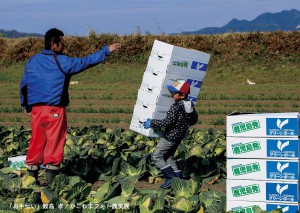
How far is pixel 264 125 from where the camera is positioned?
5.62 metres

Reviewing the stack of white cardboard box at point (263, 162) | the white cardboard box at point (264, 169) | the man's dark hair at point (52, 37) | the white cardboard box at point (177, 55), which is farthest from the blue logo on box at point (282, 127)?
the man's dark hair at point (52, 37)

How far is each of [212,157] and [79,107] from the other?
10.7 meters

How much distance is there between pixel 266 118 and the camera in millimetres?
5598

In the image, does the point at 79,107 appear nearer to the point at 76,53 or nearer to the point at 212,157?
the point at 212,157

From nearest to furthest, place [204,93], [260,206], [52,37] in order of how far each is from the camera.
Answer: [260,206] < [52,37] < [204,93]

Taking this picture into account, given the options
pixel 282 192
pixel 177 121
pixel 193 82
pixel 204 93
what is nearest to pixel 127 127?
pixel 193 82

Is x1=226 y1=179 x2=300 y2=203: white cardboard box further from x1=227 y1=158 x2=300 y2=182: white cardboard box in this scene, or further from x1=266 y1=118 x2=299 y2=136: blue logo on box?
x1=266 y1=118 x2=299 y2=136: blue logo on box

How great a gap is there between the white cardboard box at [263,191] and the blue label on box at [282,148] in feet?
0.74

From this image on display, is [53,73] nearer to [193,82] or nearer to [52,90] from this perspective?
[52,90]

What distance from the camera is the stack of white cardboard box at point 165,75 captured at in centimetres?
775

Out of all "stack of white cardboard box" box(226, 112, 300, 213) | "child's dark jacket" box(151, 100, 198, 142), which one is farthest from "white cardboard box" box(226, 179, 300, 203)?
"child's dark jacket" box(151, 100, 198, 142)

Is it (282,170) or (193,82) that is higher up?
(193,82)

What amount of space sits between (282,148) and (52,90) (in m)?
2.57

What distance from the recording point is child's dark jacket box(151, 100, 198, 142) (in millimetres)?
7117
